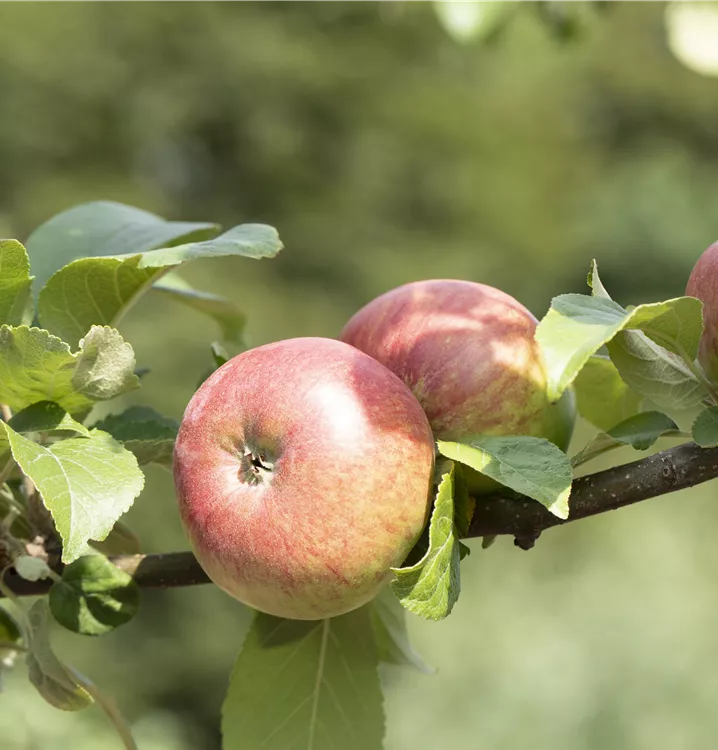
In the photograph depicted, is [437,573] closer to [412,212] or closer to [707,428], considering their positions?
[707,428]

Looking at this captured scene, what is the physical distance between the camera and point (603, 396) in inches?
27.3

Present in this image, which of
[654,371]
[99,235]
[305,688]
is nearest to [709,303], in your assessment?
[654,371]

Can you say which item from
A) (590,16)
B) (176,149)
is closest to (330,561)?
(590,16)

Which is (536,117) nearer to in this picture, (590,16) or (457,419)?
(590,16)

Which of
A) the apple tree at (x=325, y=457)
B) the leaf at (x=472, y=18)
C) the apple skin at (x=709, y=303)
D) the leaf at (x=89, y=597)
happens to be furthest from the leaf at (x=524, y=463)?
the leaf at (x=472, y=18)

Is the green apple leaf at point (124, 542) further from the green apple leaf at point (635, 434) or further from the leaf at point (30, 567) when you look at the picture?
the green apple leaf at point (635, 434)

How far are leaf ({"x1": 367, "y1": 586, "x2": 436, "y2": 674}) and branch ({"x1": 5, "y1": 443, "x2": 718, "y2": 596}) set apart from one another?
5.5 inches

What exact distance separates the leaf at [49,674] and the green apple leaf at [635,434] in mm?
349

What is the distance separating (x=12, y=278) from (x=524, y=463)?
0.34 meters

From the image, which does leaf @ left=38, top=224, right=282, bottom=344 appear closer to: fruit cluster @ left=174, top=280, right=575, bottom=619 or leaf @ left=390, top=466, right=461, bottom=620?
fruit cluster @ left=174, top=280, right=575, bottom=619

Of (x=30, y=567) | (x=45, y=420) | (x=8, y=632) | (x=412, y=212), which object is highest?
(x=45, y=420)

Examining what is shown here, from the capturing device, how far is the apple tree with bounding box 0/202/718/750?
19.7 inches

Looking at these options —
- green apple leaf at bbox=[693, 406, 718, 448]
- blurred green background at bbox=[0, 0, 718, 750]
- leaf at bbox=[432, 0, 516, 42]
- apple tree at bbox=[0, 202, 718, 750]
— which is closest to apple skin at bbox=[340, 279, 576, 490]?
apple tree at bbox=[0, 202, 718, 750]

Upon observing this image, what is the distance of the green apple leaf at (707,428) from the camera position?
51 cm
